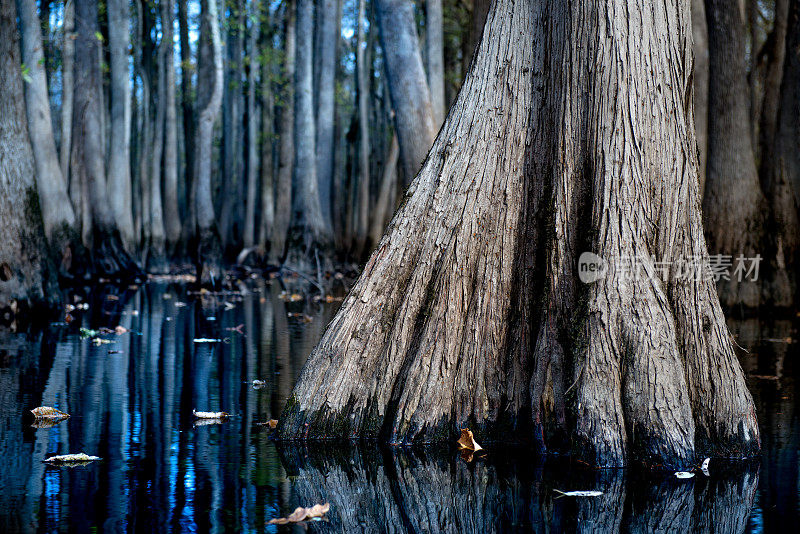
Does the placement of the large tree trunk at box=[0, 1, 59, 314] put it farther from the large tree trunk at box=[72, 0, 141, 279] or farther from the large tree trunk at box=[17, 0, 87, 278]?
the large tree trunk at box=[72, 0, 141, 279]

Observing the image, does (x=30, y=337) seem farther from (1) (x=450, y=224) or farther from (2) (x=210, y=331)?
(1) (x=450, y=224)

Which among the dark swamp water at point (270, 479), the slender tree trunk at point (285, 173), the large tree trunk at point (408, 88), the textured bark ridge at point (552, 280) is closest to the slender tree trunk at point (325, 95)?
the slender tree trunk at point (285, 173)

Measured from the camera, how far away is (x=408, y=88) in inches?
406

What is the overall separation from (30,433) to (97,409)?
0.70 metres

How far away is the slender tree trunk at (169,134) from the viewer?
21312mm

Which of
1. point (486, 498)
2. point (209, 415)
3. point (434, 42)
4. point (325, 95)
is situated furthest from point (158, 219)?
point (486, 498)

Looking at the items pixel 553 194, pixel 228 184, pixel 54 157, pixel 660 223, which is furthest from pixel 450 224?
pixel 228 184

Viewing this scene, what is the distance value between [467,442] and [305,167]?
605 inches

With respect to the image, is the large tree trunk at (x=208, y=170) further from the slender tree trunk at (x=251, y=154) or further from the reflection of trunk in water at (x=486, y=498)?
the reflection of trunk in water at (x=486, y=498)

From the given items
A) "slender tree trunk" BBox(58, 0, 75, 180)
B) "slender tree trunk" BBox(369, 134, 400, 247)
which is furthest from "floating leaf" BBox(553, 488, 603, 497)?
"slender tree trunk" BBox(369, 134, 400, 247)

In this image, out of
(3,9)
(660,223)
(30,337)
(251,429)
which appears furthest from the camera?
(3,9)

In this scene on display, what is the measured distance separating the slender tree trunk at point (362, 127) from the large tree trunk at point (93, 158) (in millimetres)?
7634

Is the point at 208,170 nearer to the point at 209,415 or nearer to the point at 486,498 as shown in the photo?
the point at 209,415

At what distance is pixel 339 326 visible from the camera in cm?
497
